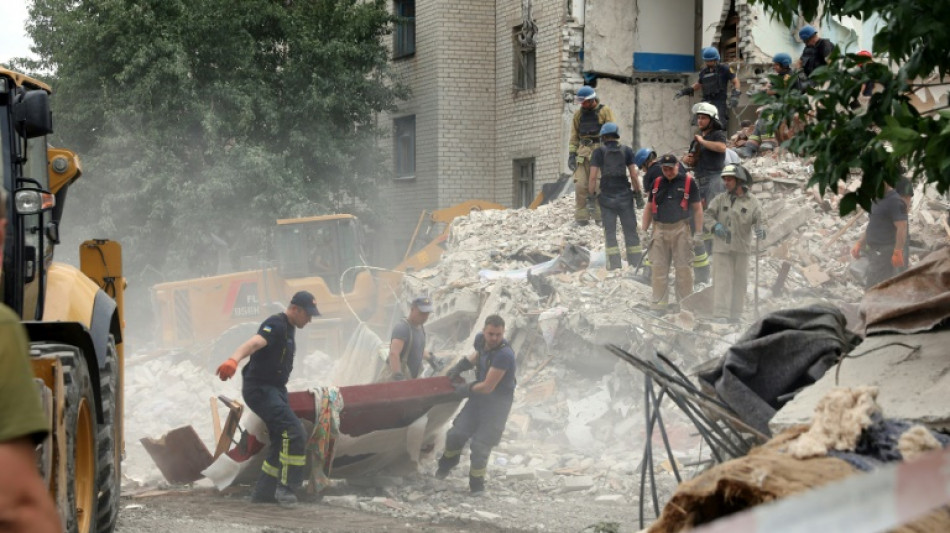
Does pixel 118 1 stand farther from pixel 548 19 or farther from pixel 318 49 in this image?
pixel 548 19

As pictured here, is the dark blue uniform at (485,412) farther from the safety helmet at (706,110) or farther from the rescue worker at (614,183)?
the safety helmet at (706,110)

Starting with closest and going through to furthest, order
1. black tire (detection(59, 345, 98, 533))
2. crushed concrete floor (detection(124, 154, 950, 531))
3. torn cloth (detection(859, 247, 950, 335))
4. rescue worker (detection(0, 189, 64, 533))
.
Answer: rescue worker (detection(0, 189, 64, 533))
black tire (detection(59, 345, 98, 533))
torn cloth (detection(859, 247, 950, 335))
crushed concrete floor (detection(124, 154, 950, 531))

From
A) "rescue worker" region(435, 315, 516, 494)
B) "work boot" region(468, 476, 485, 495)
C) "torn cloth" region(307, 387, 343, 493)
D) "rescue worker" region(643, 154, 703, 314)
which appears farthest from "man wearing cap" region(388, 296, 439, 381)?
"rescue worker" region(643, 154, 703, 314)

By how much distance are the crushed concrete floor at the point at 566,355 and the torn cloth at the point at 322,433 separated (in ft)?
0.86

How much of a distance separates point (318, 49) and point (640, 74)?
6.51 m

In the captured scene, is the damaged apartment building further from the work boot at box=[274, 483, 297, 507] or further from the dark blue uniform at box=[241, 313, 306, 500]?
the work boot at box=[274, 483, 297, 507]

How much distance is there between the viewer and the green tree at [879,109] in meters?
3.88

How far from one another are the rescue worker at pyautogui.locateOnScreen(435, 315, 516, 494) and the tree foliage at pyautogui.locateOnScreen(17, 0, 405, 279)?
12.2m

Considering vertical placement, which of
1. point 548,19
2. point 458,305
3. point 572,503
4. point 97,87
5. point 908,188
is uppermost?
point 548,19

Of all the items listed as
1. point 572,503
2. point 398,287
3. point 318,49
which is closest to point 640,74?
point 318,49

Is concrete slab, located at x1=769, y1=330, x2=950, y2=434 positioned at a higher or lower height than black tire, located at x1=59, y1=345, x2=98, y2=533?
higher

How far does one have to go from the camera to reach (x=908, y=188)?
1070 centimetres

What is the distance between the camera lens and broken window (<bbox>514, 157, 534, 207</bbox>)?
25.0 m

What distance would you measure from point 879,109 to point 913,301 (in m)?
1.20
